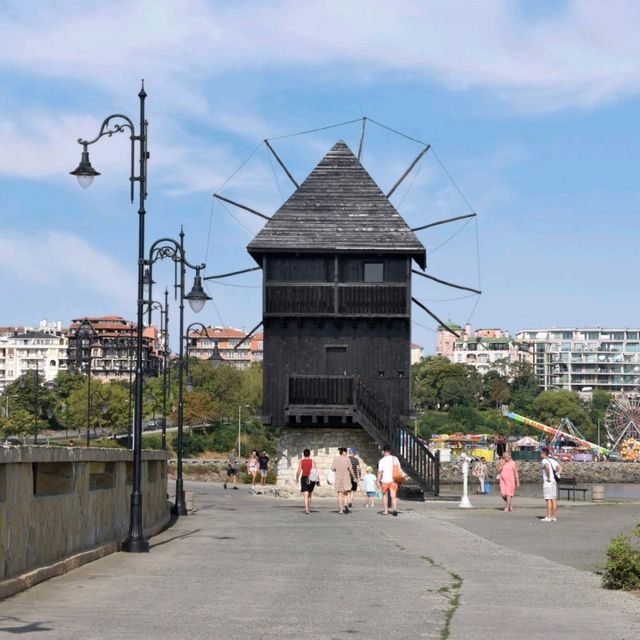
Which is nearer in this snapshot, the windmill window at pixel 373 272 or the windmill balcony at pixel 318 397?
the windmill balcony at pixel 318 397

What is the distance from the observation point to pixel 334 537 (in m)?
22.8

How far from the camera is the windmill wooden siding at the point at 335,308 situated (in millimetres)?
50094

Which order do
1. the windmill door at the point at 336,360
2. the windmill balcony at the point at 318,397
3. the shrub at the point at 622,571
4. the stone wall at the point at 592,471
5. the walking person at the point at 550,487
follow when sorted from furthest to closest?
the stone wall at the point at 592,471 < the windmill door at the point at 336,360 < the windmill balcony at the point at 318,397 < the walking person at the point at 550,487 < the shrub at the point at 622,571

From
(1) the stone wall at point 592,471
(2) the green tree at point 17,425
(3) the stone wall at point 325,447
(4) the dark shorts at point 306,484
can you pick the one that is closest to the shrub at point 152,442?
(2) the green tree at point 17,425

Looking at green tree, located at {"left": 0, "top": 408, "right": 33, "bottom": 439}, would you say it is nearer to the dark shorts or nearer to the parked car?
the parked car

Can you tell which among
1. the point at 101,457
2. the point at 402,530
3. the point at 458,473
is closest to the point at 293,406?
the point at 402,530

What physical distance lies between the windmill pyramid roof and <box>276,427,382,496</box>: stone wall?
23.0ft

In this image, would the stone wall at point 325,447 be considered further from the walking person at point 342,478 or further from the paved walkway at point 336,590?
the paved walkway at point 336,590

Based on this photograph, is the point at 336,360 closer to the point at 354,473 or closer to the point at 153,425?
the point at 354,473

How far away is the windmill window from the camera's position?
5056 cm

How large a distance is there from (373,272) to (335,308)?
215cm

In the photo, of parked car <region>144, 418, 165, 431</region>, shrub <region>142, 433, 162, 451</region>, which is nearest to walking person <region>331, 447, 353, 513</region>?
shrub <region>142, 433, 162, 451</region>

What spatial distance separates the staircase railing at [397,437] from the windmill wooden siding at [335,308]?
849 mm

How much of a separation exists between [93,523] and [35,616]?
689 centimetres
